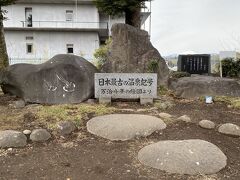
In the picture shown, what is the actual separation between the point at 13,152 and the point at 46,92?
2.89m

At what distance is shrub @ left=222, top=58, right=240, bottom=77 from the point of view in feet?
49.8

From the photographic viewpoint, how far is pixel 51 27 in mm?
30359

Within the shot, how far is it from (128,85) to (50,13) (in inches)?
978

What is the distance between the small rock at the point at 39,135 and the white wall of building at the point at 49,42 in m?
24.8

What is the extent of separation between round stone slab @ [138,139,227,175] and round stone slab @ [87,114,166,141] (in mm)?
629

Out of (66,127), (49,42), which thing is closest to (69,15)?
(49,42)

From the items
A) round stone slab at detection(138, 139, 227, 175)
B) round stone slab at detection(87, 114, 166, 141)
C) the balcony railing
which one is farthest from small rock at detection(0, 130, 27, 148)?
the balcony railing

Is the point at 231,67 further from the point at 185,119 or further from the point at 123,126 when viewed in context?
the point at 123,126

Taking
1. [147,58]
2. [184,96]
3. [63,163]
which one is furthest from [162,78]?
[63,163]

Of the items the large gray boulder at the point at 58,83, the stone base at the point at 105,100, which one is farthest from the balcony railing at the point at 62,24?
the stone base at the point at 105,100

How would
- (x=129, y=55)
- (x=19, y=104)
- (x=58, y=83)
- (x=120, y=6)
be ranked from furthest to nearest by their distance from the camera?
(x=120, y=6)
(x=129, y=55)
(x=58, y=83)
(x=19, y=104)

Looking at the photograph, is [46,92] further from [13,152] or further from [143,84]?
[13,152]

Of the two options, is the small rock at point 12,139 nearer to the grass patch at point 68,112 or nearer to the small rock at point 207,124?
the grass patch at point 68,112

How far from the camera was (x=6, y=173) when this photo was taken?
464 centimetres
